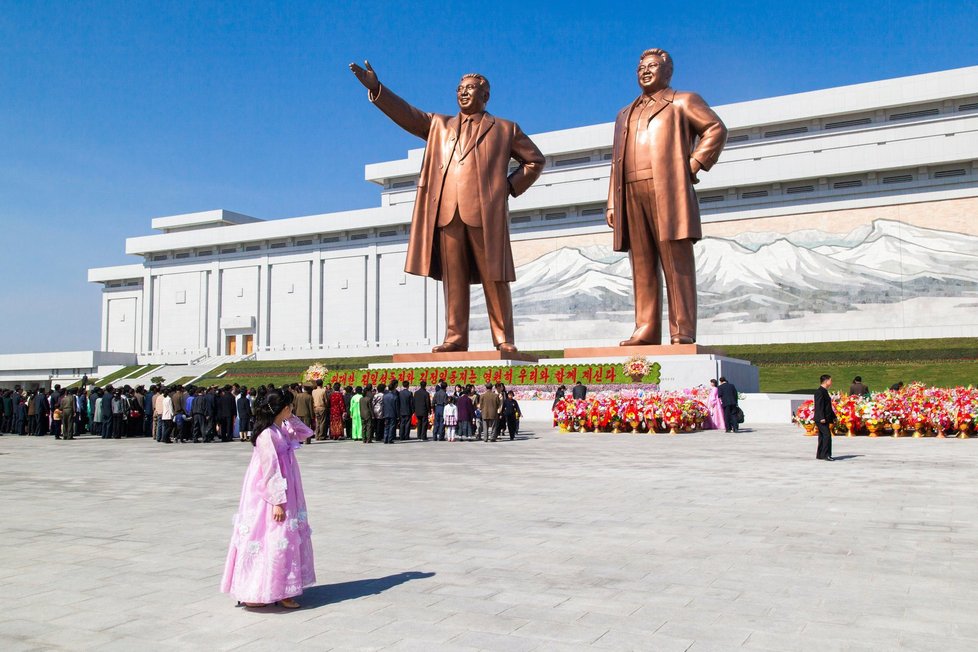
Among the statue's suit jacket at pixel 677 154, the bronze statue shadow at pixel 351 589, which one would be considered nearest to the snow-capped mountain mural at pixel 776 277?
the statue's suit jacket at pixel 677 154

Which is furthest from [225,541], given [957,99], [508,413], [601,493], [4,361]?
[4,361]

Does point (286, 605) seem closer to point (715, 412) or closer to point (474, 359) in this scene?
point (715, 412)

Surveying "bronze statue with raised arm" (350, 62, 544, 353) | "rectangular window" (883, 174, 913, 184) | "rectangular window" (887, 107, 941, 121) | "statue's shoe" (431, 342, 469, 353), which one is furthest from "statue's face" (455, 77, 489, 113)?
"rectangular window" (887, 107, 941, 121)

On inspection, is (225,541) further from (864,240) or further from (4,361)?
(4,361)

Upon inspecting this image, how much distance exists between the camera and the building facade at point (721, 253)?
30.3 meters

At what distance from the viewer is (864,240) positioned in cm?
3111

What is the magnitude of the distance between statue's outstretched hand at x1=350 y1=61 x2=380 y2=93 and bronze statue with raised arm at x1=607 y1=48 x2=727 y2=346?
209 inches

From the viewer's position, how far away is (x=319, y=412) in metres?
14.2

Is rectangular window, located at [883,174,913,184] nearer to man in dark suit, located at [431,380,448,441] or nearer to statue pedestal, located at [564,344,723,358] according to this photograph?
statue pedestal, located at [564,344,723,358]

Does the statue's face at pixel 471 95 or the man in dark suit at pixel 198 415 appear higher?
the statue's face at pixel 471 95

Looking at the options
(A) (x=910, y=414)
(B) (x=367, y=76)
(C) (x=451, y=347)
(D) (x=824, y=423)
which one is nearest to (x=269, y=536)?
(D) (x=824, y=423)

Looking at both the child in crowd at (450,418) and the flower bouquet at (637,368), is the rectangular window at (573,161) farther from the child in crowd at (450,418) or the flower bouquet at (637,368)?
the child in crowd at (450,418)

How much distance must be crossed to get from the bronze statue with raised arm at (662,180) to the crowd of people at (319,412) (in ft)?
17.2

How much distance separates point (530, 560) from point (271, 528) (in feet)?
4.87
